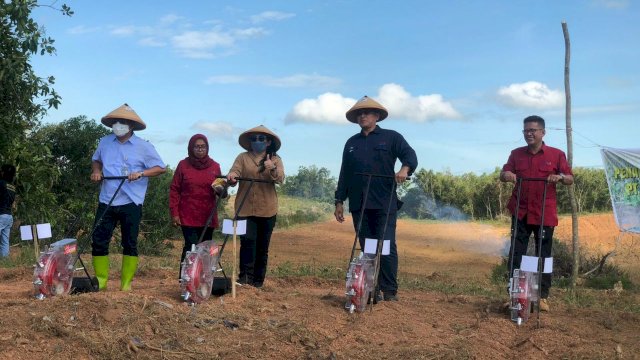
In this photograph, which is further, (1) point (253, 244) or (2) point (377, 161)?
(1) point (253, 244)

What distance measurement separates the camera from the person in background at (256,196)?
23.2 ft

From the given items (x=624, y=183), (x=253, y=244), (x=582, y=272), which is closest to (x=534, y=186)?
(x=253, y=244)

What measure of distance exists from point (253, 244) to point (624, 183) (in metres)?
6.74

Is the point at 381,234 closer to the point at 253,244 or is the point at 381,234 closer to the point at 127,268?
the point at 253,244

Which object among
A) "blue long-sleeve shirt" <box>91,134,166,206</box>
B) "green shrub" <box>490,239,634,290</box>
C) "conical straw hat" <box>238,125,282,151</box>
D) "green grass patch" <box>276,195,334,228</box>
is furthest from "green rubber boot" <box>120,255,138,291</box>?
"green grass patch" <box>276,195,334,228</box>

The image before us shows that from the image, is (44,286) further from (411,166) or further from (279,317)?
(411,166)

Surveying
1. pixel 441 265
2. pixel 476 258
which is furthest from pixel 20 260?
pixel 476 258

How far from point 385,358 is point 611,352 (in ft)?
6.01

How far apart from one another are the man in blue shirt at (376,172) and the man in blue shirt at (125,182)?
1892 mm

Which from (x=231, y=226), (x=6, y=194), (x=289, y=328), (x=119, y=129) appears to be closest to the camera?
(x=289, y=328)

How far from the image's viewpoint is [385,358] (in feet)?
15.3

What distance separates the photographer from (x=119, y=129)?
664cm

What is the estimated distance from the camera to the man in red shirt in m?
6.50

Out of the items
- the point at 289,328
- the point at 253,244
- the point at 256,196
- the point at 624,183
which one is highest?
the point at 624,183
